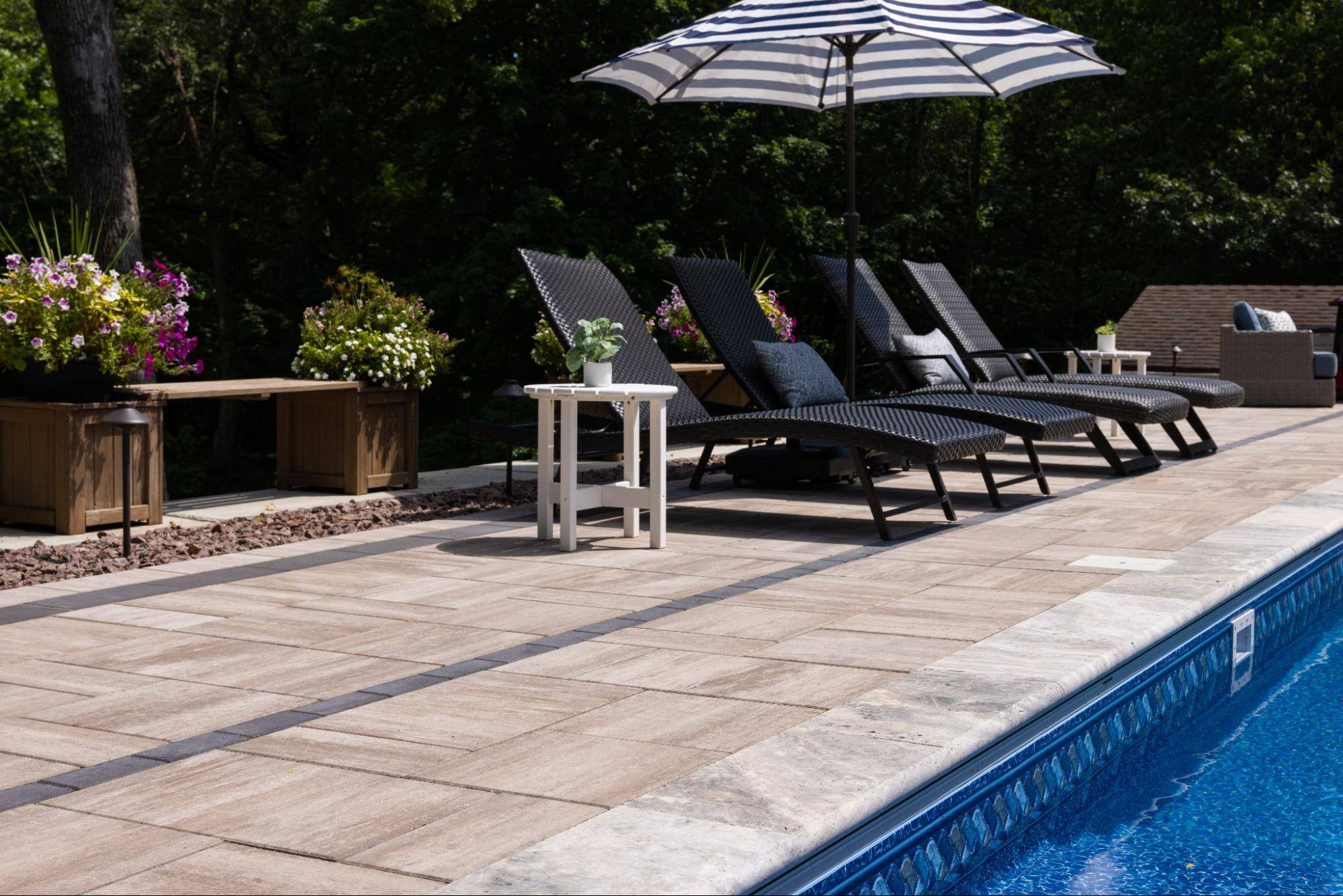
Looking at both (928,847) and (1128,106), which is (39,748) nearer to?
(928,847)

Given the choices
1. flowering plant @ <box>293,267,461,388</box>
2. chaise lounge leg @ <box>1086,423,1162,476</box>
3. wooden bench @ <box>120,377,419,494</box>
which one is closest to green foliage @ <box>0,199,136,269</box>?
wooden bench @ <box>120,377,419,494</box>

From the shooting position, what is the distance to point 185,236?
2195 cm

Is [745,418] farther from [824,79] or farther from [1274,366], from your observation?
[1274,366]

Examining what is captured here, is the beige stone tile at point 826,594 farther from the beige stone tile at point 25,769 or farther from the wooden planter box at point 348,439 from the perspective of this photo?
the wooden planter box at point 348,439

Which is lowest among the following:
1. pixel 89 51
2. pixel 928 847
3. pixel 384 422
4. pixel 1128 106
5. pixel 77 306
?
pixel 928 847

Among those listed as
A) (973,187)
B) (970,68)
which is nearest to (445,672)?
(970,68)

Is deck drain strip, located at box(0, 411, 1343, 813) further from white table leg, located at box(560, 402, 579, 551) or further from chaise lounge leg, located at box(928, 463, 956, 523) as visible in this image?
white table leg, located at box(560, 402, 579, 551)

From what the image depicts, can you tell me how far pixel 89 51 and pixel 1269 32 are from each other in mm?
19913

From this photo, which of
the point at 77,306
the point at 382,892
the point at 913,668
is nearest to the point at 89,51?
the point at 77,306

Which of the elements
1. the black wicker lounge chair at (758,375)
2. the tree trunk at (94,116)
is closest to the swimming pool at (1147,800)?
the black wicker lounge chair at (758,375)

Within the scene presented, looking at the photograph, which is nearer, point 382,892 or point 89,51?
point 382,892

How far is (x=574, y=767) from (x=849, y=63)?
18.0ft

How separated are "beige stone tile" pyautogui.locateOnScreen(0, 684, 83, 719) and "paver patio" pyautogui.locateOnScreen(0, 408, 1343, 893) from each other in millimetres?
10

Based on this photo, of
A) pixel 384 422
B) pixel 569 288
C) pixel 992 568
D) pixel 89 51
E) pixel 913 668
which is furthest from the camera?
pixel 89 51
